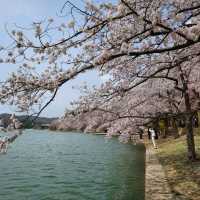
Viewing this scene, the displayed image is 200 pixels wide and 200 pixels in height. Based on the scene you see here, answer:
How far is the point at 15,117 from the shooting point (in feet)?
28.9

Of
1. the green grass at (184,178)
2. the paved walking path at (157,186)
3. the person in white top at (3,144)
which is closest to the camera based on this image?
the person in white top at (3,144)

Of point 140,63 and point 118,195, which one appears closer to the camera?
point 140,63

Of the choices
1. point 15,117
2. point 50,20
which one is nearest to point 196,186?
point 15,117

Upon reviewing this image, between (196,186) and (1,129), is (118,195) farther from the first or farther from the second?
(1,129)

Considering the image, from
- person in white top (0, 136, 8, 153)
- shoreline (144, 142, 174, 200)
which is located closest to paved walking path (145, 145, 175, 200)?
shoreline (144, 142, 174, 200)

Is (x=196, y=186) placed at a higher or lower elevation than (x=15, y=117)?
lower

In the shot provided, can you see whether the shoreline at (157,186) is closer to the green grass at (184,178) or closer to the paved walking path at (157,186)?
the paved walking path at (157,186)

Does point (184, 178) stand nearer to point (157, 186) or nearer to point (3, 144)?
point (157, 186)

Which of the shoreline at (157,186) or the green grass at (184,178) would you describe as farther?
the shoreline at (157,186)

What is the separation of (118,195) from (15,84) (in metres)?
8.87

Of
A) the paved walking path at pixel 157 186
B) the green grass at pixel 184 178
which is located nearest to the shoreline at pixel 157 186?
the paved walking path at pixel 157 186

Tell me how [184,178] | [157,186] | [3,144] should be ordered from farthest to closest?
[184,178] → [157,186] → [3,144]

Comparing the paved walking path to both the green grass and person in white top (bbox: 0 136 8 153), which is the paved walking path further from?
person in white top (bbox: 0 136 8 153)

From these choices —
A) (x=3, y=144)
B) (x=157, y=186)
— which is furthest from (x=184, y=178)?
(x=3, y=144)
